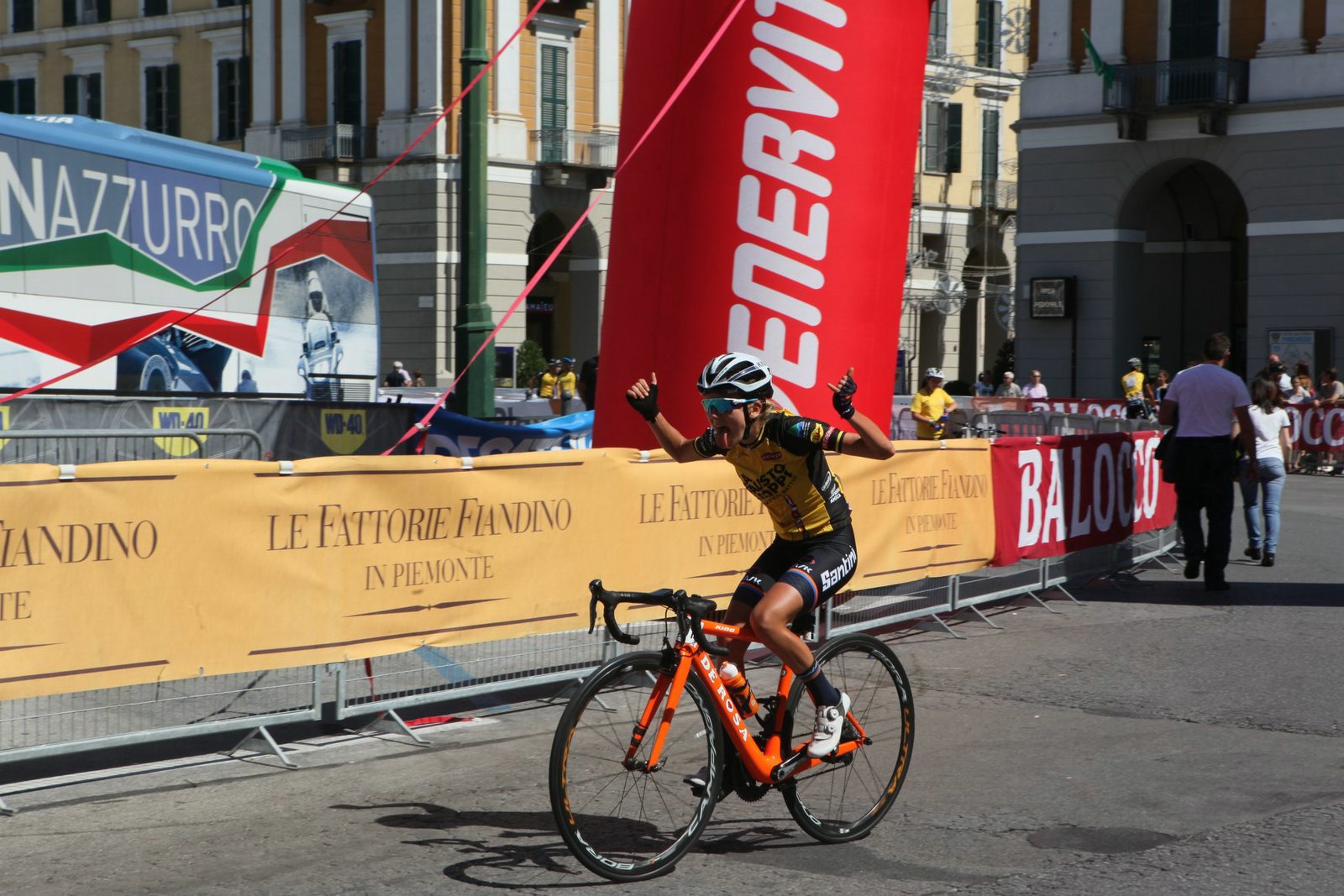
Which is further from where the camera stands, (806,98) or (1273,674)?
(806,98)

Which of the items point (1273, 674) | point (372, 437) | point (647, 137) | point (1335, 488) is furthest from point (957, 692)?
point (1335, 488)

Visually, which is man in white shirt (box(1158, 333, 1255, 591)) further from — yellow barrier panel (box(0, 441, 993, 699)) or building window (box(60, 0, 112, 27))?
building window (box(60, 0, 112, 27))

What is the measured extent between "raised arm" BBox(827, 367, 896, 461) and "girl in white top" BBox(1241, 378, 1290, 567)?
354 inches

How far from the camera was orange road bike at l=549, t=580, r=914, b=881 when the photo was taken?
5367 millimetres

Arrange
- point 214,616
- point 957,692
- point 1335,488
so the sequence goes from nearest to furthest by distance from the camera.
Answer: point 214,616 → point 957,692 → point 1335,488

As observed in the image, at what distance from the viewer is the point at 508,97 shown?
46500mm

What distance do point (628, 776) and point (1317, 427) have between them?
24501mm

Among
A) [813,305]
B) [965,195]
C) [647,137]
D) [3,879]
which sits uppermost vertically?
[965,195]

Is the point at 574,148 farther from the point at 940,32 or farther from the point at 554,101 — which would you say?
the point at 940,32

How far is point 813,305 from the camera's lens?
35.4 ft

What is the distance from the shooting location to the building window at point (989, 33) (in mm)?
62656

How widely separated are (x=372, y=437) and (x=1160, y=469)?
7.29 meters

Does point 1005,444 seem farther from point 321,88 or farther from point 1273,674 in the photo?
point 321,88

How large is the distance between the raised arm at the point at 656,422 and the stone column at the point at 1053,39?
34.5 metres
